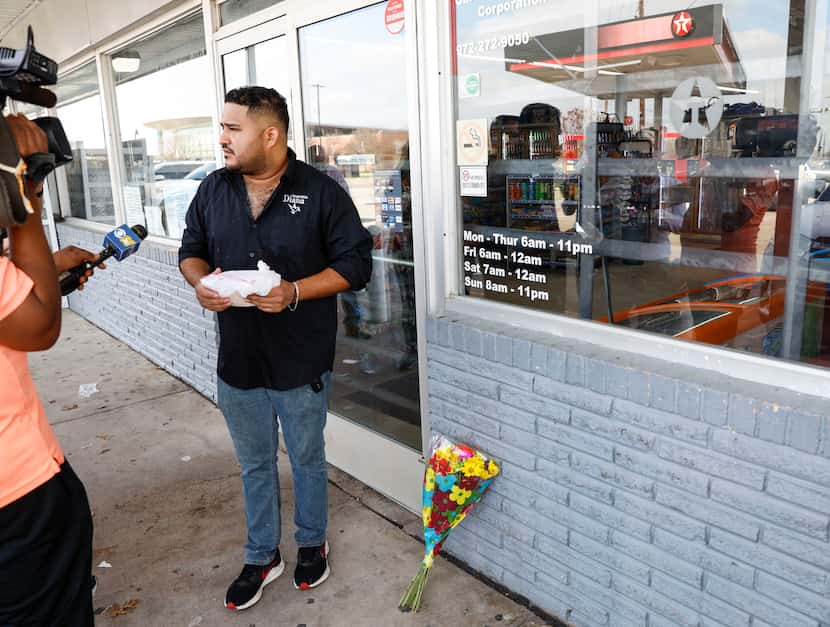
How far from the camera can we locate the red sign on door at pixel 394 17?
298cm

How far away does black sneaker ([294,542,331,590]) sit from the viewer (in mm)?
2791

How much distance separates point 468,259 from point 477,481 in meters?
0.89

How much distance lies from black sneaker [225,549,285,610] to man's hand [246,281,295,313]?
3.80 feet

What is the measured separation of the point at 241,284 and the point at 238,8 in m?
2.66

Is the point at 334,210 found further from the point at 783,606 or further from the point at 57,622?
the point at 783,606

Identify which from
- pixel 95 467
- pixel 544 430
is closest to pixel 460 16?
pixel 544 430

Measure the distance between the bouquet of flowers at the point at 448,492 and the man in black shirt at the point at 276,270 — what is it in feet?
1.60

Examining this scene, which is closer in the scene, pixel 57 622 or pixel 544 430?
pixel 57 622

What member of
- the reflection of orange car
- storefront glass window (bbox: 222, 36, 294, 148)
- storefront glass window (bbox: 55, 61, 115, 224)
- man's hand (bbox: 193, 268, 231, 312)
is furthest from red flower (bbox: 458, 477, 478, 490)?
storefront glass window (bbox: 55, 61, 115, 224)

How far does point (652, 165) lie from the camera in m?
2.13

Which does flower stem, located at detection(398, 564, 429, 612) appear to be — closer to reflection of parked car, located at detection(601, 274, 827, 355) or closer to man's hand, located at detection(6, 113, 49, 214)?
reflection of parked car, located at detection(601, 274, 827, 355)

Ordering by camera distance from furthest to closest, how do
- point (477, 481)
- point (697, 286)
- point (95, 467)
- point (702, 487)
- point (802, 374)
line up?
point (95, 467)
point (477, 481)
point (697, 286)
point (702, 487)
point (802, 374)

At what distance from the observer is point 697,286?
7.10 feet

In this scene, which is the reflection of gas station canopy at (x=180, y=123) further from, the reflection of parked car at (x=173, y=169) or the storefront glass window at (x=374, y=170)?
the storefront glass window at (x=374, y=170)
